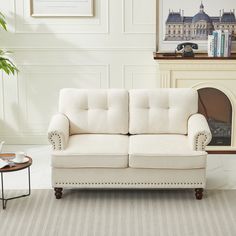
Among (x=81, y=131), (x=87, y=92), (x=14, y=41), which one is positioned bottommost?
(x=81, y=131)

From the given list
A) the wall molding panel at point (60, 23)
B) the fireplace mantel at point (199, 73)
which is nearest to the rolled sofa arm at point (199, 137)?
the fireplace mantel at point (199, 73)

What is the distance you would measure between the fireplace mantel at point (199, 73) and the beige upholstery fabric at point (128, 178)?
1.46 meters

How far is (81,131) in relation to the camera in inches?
209

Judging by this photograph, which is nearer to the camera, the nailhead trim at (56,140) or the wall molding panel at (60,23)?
the nailhead trim at (56,140)

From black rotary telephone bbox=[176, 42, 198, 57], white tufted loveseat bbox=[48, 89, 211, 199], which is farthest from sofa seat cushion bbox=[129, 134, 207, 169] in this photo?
black rotary telephone bbox=[176, 42, 198, 57]

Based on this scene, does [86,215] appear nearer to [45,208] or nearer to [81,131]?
[45,208]

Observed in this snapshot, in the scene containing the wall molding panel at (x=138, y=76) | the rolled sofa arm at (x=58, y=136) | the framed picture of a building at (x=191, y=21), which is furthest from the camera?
the wall molding panel at (x=138, y=76)

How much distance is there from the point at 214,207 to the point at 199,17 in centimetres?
234

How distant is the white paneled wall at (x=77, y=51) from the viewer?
6.32 m

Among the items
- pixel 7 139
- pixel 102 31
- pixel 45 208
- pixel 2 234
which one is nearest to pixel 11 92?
pixel 7 139

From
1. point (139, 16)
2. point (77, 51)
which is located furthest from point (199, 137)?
point (77, 51)

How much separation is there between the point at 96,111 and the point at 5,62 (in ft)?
4.06

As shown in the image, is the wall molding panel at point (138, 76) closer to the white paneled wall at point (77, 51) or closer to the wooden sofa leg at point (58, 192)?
the white paneled wall at point (77, 51)

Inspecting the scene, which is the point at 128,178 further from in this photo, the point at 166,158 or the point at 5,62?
the point at 5,62
